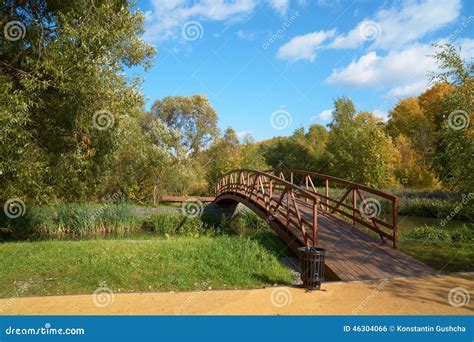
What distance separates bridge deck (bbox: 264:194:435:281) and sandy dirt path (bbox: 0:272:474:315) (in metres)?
0.72

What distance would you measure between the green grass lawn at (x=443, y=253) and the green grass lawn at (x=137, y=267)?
3.47 m

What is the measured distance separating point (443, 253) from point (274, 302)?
224 inches

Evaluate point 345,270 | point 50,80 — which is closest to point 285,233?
point 345,270

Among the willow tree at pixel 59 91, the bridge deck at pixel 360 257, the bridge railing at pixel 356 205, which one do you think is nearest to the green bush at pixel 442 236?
the bridge railing at pixel 356 205

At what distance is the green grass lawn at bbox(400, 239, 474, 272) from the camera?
8586 millimetres

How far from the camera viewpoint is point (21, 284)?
22.9 feet

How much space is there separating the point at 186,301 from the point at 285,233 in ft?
17.1

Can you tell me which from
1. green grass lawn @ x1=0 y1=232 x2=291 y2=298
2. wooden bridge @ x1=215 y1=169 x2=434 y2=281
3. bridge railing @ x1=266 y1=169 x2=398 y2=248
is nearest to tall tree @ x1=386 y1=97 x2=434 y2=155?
bridge railing @ x1=266 y1=169 x2=398 y2=248

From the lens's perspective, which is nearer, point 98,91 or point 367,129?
point 98,91

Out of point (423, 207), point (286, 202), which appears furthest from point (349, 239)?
point (423, 207)

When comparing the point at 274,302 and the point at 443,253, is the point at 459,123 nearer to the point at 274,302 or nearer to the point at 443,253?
the point at 443,253

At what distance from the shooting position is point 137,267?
24.9ft

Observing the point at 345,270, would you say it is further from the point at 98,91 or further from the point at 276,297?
the point at 98,91

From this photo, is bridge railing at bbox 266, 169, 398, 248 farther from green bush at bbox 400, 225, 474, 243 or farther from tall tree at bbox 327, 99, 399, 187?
tall tree at bbox 327, 99, 399, 187
